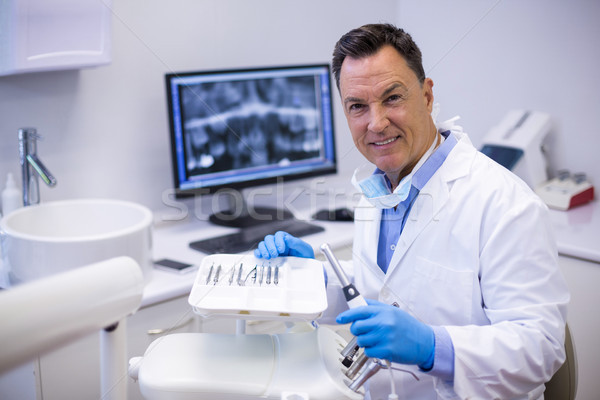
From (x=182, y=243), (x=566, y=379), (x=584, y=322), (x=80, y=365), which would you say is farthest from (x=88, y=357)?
(x=584, y=322)

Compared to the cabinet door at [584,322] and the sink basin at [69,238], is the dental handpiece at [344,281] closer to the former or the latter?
the sink basin at [69,238]

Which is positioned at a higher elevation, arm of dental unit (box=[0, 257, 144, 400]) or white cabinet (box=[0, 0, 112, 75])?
white cabinet (box=[0, 0, 112, 75])

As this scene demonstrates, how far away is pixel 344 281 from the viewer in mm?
908

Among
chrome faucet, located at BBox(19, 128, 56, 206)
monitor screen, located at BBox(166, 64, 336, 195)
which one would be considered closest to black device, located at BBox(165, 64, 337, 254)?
monitor screen, located at BBox(166, 64, 336, 195)

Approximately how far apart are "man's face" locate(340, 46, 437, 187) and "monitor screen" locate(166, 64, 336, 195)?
0.73 metres

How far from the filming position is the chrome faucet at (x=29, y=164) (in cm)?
154

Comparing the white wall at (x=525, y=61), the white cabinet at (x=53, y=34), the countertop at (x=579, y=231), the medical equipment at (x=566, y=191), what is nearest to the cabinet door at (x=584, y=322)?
the countertop at (x=579, y=231)

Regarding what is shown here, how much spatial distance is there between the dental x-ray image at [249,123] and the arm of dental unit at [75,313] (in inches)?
48.6

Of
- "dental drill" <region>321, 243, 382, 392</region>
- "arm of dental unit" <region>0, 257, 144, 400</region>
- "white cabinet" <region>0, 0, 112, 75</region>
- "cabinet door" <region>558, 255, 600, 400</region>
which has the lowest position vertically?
"cabinet door" <region>558, 255, 600, 400</region>

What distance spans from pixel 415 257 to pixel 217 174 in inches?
35.3

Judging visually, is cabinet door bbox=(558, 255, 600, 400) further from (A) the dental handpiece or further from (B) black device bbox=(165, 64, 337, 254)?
(A) the dental handpiece

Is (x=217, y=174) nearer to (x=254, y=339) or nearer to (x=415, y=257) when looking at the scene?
(x=415, y=257)

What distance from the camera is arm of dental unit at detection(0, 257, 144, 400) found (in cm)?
48

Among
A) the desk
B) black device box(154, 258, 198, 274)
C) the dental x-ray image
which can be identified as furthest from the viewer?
the dental x-ray image
